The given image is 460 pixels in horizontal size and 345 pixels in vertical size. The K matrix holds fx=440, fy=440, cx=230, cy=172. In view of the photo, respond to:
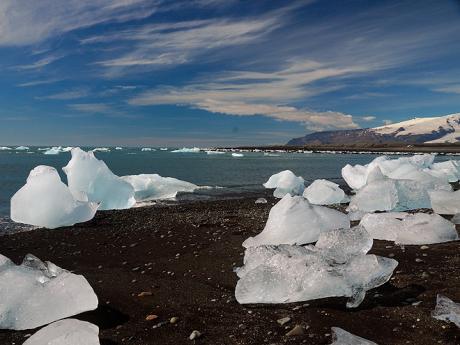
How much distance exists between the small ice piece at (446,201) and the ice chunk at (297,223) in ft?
11.4

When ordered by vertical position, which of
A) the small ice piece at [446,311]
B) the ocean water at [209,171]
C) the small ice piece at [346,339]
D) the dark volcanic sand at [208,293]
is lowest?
the ocean water at [209,171]

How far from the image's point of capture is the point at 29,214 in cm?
974

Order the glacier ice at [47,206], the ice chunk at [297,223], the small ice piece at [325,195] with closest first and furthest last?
the ice chunk at [297,223] < the glacier ice at [47,206] < the small ice piece at [325,195]

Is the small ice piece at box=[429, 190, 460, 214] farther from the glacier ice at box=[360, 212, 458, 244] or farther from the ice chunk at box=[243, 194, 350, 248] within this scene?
the ice chunk at box=[243, 194, 350, 248]

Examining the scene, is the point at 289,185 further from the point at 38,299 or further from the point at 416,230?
the point at 38,299

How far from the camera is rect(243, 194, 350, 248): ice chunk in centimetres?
636

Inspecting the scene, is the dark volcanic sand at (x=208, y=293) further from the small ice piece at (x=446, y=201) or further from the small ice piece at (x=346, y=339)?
the small ice piece at (x=446, y=201)

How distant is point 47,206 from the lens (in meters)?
9.70

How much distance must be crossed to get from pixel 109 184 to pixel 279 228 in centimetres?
824

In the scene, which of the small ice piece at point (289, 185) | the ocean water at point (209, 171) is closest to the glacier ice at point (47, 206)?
the ocean water at point (209, 171)

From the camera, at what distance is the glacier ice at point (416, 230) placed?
591 centimetres

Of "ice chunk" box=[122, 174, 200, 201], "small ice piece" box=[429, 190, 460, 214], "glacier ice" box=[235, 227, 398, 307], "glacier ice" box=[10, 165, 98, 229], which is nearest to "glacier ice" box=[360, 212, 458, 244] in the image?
"glacier ice" box=[235, 227, 398, 307]

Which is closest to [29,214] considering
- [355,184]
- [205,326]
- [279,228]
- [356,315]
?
[279,228]

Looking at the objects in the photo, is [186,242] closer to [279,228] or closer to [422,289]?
[279,228]
